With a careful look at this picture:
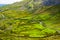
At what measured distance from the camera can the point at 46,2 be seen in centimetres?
17925

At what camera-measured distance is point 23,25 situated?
11888 cm

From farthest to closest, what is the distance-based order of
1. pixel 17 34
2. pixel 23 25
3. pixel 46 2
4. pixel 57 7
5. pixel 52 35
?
pixel 46 2
pixel 57 7
pixel 23 25
pixel 17 34
pixel 52 35

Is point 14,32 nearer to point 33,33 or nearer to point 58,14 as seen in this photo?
point 33,33

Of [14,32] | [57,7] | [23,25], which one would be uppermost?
[57,7]

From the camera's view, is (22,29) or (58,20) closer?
(22,29)

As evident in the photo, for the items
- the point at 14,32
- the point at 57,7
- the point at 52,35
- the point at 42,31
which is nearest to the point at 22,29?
the point at 14,32

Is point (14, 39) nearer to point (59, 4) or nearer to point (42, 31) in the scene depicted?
point (42, 31)

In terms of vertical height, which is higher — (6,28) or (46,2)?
(46,2)

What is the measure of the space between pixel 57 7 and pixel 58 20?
1123 inches

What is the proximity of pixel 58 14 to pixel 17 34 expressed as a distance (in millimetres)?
52190

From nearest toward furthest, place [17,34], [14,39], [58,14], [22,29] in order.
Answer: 1. [14,39]
2. [17,34]
3. [22,29]
4. [58,14]

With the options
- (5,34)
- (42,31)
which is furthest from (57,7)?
(5,34)

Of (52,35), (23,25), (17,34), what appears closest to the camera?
(52,35)

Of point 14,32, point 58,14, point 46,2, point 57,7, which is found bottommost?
point 14,32
